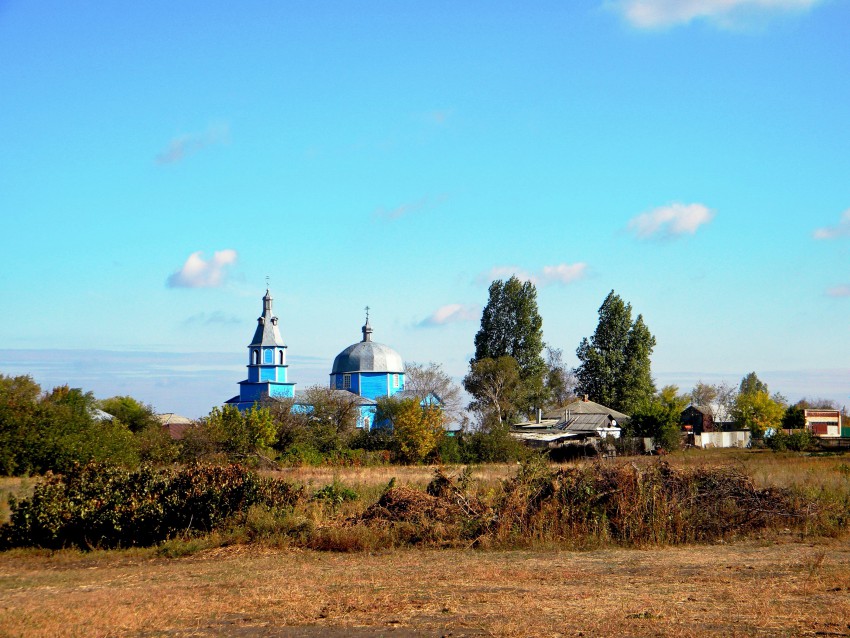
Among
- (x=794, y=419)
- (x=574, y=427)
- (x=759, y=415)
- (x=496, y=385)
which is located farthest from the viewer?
(x=759, y=415)

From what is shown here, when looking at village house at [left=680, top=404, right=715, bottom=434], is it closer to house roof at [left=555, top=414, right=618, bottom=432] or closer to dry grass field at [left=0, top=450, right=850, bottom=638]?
house roof at [left=555, top=414, right=618, bottom=432]

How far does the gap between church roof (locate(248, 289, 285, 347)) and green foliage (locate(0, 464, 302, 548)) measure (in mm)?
72195

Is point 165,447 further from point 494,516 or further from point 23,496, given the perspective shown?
point 494,516

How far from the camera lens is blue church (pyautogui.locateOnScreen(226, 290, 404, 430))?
8762cm

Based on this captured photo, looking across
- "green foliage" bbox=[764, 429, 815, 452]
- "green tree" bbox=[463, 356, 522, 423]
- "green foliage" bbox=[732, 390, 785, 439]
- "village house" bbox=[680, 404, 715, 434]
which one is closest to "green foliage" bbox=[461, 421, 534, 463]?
"green foliage" bbox=[764, 429, 815, 452]

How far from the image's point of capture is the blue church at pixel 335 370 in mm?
87625

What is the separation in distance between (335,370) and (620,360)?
33617 millimetres

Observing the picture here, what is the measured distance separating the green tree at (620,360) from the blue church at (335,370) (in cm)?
2591

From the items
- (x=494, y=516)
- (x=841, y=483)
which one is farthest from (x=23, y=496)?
(x=841, y=483)

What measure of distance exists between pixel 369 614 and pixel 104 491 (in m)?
8.96

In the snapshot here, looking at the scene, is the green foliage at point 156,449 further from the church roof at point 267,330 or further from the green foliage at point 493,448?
the church roof at point 267,330

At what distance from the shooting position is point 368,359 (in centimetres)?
8825

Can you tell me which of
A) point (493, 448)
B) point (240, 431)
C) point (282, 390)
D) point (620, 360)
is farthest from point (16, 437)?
point (282, 390)

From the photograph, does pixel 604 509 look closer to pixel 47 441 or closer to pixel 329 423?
pixel 47 441
